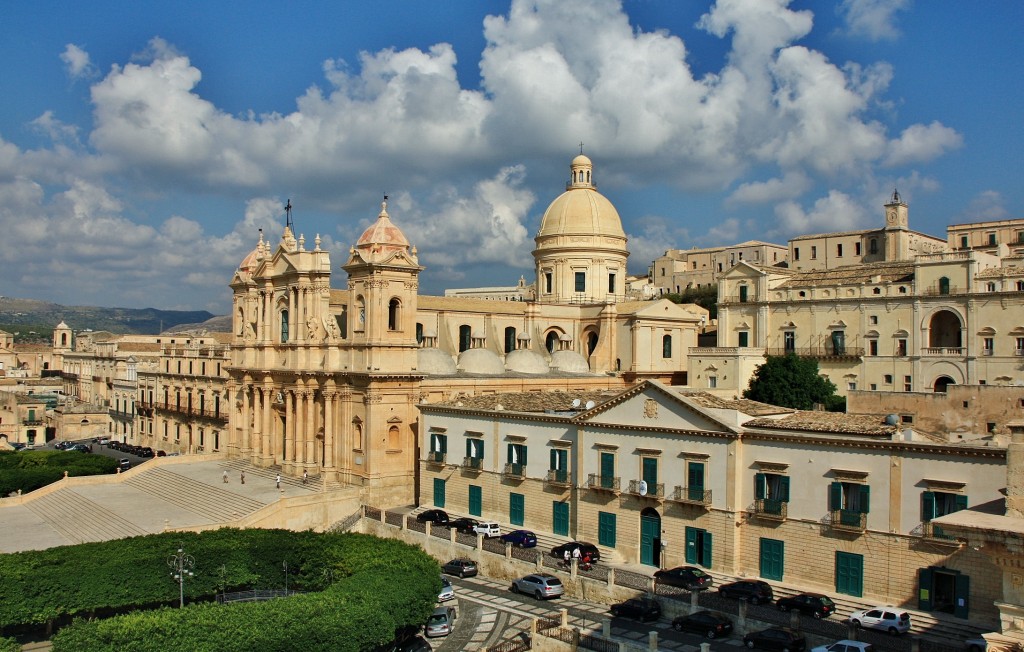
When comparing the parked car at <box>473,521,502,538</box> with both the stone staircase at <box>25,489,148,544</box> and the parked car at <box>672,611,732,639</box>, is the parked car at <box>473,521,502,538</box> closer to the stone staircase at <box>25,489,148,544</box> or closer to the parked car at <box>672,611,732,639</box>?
the parked car at <box>672,611,732,639</box>

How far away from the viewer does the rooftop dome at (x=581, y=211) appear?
225ft

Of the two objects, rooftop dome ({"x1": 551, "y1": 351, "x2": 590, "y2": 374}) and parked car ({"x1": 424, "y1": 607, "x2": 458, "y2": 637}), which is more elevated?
rooftop dome ({"x1": 551, "y1": 351, "x2": 590, "y2": 374})

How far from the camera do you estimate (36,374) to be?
4594 inches

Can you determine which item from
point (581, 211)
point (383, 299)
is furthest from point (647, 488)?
point (581, 211)

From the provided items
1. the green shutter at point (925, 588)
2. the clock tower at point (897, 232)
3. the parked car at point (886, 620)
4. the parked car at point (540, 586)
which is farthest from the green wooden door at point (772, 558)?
the clock tower at point (897, 232)

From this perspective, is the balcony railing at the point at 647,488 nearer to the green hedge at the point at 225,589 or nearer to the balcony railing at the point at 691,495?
the balcony railing at the point at 691,495

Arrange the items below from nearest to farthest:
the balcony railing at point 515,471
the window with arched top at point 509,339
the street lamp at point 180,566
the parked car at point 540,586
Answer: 1. the street lamp at point 180,566
2. the parked car at point 540,586
3. the balcony railing at point 515,471
4. the window with arched top at point 509,339

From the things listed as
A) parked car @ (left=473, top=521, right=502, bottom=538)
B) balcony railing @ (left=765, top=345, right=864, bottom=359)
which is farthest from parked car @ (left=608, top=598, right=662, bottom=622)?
balcony railing @ (left=765, top=345, right=864, bottom=359)

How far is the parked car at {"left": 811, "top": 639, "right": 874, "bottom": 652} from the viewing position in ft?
77.2

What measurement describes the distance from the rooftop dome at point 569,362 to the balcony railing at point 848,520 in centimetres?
3184

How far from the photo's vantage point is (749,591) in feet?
95.9

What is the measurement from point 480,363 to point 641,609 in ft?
90.5

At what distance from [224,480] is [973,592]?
120 ft

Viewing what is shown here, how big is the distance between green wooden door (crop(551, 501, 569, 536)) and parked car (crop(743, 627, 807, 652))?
42.1 feet
